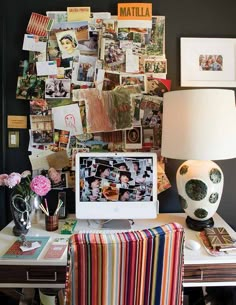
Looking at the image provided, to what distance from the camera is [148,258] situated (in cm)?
83

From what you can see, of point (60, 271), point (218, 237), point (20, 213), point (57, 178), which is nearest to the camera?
point (60, 271)

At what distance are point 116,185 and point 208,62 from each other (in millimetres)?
958

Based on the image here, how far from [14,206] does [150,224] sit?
755 mm

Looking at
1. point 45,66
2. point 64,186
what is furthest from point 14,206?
point 45,66

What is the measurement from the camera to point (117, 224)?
1.52 meters

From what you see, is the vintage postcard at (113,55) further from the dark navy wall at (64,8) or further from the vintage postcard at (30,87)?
the vintage postcard at (30,87)

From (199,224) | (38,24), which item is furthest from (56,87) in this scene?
(199,224)

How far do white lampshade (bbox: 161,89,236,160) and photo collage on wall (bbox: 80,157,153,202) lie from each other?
23cm

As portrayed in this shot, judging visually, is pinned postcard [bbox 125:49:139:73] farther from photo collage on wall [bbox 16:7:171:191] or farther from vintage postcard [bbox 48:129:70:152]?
vintage postcard [bbox 48:129:70:152]

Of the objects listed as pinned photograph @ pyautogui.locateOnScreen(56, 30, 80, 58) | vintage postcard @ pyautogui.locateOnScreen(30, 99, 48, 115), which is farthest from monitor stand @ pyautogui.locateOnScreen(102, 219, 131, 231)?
pinned photograph @ pyautogui.locateOnScreen(56, 30, 80, 58)

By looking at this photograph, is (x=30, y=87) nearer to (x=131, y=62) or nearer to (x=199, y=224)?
(x=131, y=62)

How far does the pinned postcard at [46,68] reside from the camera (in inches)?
66.6

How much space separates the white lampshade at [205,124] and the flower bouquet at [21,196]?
75 cm

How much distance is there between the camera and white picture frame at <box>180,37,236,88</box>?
1.71 m
